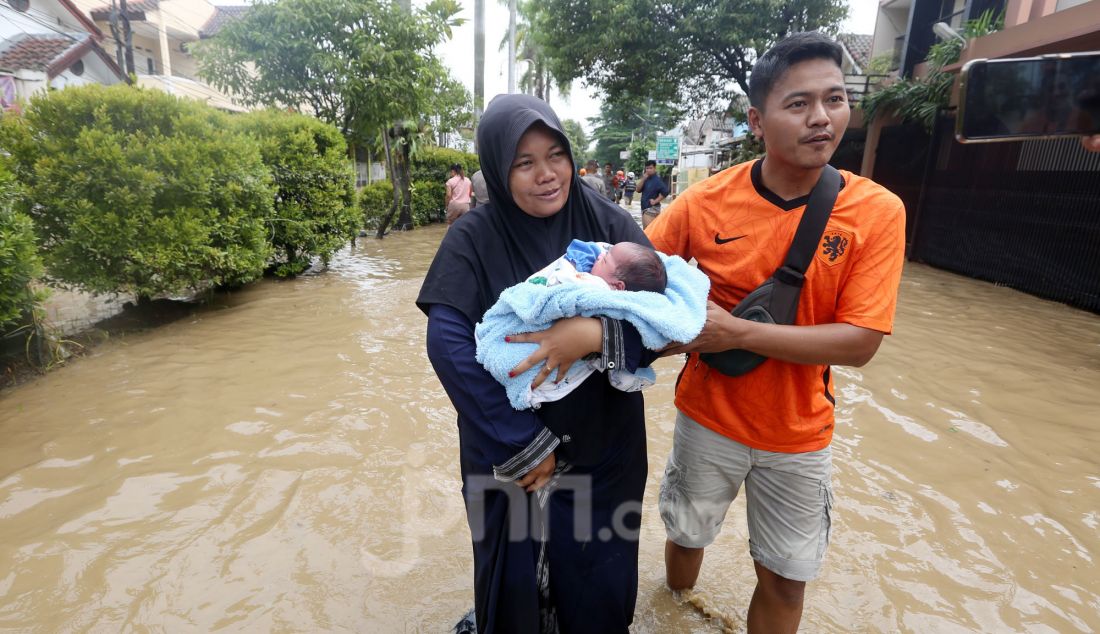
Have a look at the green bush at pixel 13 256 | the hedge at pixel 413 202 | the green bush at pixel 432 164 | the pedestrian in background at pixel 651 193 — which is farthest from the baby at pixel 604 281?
the green bush at pixel 432 164

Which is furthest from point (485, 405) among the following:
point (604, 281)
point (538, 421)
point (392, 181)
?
point (392, 181)

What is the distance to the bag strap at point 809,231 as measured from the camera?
160 centimetres

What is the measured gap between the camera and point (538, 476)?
61.0 inches

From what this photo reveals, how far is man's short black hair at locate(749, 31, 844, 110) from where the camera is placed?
158 centimetres

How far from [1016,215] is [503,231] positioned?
9.56 m

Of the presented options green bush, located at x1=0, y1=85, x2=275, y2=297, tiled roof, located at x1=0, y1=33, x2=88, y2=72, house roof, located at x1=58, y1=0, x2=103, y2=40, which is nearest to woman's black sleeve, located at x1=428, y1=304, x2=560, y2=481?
green bush, located at x1=0, y1=85, x2=275, y2=297

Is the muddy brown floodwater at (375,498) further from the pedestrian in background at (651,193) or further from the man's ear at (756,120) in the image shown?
the pedestrian in background at (651,193)

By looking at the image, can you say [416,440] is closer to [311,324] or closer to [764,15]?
[311,324]

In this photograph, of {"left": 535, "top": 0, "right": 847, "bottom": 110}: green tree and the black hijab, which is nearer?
A: the black hijab

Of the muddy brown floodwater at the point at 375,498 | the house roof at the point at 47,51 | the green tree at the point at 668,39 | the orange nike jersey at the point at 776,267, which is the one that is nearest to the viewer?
the orange nike jersey at the point at 776,267

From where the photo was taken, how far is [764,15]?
1392 centimetres

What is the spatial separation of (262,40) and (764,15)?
1112cm

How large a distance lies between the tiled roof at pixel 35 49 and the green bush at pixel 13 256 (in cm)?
1663

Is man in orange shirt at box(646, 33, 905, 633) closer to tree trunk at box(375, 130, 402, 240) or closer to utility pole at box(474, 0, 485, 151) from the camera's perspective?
tree trunk at box(375, 130, 402, 240)
